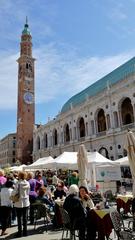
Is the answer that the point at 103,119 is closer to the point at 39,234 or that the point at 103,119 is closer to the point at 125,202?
the point at 125,202

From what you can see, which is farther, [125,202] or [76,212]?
[125,202]

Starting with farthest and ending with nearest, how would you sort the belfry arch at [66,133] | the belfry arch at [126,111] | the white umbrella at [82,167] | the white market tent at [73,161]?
the belfry arch at [66,133], the belfry arch at [126,111], the white market tent at [73,161], the white umbrella at [82,167]

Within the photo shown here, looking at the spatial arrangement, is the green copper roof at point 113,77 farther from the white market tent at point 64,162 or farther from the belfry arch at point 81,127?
the white market tent at point 64,162

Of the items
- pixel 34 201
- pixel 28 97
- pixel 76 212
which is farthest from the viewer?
pixel 28 97

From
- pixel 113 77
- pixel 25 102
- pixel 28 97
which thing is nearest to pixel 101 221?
pixel 113 77

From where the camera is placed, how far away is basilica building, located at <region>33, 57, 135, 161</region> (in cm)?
2725

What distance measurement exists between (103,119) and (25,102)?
25.4 metres

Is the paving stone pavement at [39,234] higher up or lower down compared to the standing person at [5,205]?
lower down

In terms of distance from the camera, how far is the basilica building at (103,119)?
27.3 m

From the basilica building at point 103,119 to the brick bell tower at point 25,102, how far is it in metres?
9.58

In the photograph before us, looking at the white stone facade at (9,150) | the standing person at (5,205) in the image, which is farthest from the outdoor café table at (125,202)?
the white stone facade at (9,150)

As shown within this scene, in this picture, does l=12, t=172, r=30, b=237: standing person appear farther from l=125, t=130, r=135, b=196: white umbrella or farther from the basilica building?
the basilica building

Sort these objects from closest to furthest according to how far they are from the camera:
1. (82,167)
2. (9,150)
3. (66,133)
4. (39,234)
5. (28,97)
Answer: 1. (39,234)
2. (82,167)
3. (66,133)
4. (28,97)
5. (9,150)

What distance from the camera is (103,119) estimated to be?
105 feet
